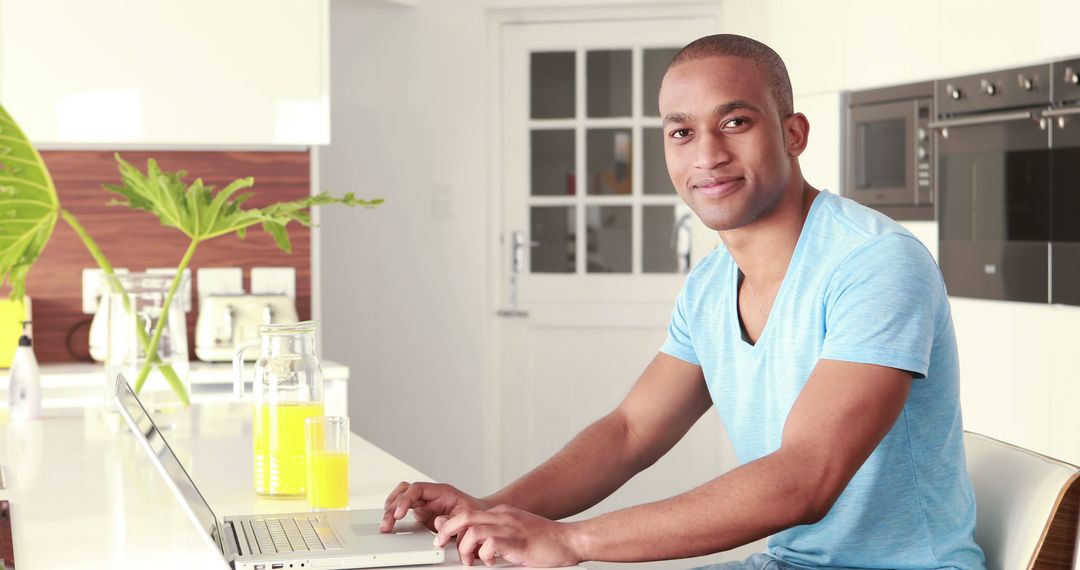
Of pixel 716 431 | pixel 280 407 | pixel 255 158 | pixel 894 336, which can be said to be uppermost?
pixel 255 158

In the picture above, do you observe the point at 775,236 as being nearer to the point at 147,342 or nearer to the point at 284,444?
the point at 284,444

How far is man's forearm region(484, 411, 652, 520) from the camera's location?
1.65 metres

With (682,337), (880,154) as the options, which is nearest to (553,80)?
(880,154)

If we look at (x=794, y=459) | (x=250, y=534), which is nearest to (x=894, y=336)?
(x=794, y=459)

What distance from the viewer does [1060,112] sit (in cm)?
309

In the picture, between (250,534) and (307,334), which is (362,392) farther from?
(250,534)

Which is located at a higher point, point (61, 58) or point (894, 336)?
point (61, 58)

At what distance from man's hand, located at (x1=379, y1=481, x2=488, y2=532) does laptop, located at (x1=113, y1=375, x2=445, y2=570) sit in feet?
0.06

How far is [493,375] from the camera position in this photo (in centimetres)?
499

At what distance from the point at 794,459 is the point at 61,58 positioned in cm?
270

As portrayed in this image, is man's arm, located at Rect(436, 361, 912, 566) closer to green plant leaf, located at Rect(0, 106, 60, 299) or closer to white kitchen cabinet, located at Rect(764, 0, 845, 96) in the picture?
green plant leaf, located at Rect(0, 106, 60, 299)

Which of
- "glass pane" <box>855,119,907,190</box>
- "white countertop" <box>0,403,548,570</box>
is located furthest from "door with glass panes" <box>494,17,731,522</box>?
"white countertop" <box>0,403,548,570</box>

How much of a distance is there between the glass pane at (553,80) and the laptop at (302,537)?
141 inches

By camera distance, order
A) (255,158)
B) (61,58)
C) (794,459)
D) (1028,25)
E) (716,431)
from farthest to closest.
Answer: (716,431) → (255,158) → (61,58) → (1028,25) → (794,459)
